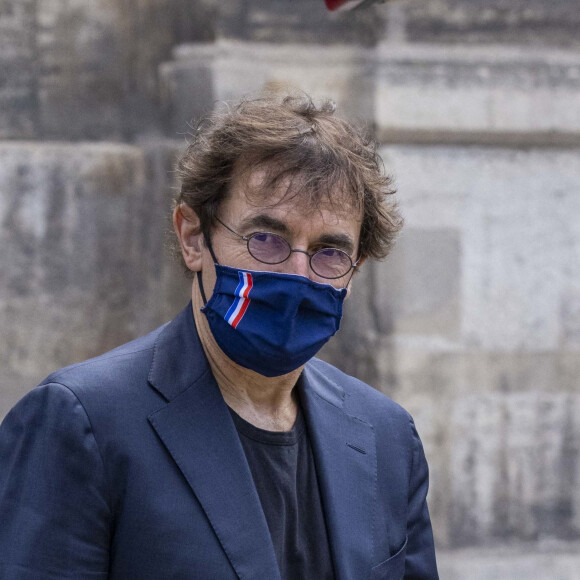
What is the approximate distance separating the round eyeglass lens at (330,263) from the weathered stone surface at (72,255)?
2.18m

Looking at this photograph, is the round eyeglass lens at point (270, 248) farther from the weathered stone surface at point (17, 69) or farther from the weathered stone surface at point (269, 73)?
the weathered stone surface at point (17, 69)

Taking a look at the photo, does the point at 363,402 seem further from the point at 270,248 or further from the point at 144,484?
the point at 144,484

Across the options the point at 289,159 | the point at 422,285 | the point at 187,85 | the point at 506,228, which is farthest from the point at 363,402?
the point at 187,85

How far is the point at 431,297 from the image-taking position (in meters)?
3.81

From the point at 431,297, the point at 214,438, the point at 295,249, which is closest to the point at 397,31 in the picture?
the point at 431,297

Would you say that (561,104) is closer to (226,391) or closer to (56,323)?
(56,323)

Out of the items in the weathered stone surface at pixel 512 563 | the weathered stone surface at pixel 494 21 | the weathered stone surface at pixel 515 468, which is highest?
the weathered stone surface at pixel 494 21

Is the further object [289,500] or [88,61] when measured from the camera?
[88,61]

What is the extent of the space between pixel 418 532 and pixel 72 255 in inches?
88.3

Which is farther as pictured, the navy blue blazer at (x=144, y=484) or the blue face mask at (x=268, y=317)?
the blue face mask at (x=268, y=317)

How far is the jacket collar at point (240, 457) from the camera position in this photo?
1.68 m

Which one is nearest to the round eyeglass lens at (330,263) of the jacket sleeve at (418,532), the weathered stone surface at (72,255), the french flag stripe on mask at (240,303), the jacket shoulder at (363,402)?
the french flag stripe on mask at (240,303)

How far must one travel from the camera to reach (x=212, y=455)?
1.73 m

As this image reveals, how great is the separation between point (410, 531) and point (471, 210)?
2.01m
